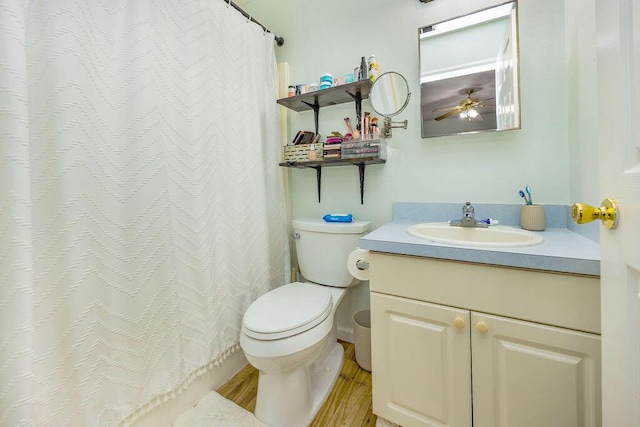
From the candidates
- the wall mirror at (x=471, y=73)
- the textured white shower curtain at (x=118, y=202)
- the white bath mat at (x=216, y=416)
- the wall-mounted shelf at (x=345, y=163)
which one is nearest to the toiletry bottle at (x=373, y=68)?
the wall mirror at (x=471, y=73)


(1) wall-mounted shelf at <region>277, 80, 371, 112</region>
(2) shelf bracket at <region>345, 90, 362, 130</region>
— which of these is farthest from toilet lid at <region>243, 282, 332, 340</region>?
(1) wall-mounted shelf at <region>277, 80, 371, 112</region>

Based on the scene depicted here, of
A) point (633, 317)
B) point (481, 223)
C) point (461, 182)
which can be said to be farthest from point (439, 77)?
point (633, 317)

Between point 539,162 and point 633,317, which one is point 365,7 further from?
point 633,317

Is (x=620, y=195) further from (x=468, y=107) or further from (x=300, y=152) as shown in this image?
(x=300, y=152)

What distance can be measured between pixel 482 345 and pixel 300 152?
120cm

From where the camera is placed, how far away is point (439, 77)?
4.09ft

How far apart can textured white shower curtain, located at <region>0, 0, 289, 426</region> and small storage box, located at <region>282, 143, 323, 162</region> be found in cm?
24

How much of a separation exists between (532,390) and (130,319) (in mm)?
1298

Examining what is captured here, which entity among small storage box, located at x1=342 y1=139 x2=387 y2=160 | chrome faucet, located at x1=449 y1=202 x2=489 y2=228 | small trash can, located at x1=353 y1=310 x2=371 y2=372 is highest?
small storage box, located at x1=342 y1=139 x2=387 y2=160

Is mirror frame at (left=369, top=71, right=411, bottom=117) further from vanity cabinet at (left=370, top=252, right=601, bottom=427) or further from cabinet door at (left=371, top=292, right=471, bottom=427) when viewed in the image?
cabinet door at (left=371, top=292, right=471, bottom=427)

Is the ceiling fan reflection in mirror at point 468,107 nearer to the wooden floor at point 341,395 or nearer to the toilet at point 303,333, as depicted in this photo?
the toilet at point 303,333

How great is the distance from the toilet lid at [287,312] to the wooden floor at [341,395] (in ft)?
1.42

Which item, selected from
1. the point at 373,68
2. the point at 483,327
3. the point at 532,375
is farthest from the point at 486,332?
the point at 373,68

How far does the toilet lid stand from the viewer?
948mm
